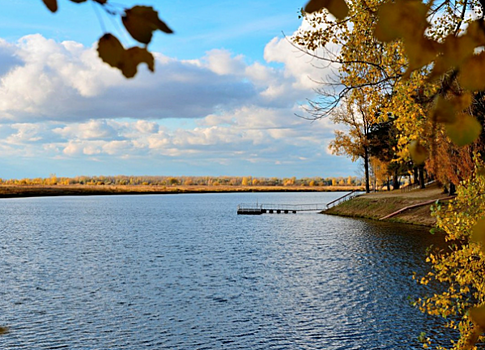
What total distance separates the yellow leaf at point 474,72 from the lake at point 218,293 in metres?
15.2

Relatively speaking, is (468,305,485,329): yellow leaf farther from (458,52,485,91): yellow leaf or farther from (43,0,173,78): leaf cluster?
(43,0,173,78): leaf cluster

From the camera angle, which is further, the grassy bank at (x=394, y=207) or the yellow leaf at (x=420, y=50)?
the grassy bank at (x=394, y=207)

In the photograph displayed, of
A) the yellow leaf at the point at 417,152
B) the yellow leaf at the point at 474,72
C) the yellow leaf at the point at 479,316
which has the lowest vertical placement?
the yellow leaf at the point at 479,316

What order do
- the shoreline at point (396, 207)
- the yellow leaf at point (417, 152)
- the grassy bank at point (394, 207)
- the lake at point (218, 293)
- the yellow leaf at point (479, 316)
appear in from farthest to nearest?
the grassy bank at point (394, 207) → the shoreline at point (396, 207) → the lake at point (218, 293) → the yellow leaf at point (417, 152) → the yellow leaf at point (479, 316)

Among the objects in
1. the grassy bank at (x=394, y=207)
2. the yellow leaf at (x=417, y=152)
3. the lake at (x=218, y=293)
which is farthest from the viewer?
the grassy bank at (x=394, y=207)

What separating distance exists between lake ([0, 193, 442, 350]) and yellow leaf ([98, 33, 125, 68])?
15.3 metres

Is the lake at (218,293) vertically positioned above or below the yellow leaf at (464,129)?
below

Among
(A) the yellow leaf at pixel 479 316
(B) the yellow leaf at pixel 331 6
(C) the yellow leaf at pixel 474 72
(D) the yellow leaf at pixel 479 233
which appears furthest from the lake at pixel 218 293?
(B) the yellow leaf at pixel 331 6

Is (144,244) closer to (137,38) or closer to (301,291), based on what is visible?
(301,291)

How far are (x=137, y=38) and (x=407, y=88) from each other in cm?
734

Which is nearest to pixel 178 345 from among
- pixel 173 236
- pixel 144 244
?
pixel 144 244

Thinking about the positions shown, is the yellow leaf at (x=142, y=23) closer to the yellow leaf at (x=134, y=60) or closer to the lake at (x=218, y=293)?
the yellow leaf at (x=134, y=60)

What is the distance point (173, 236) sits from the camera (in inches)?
1855

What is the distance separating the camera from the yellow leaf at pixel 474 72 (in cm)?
125
